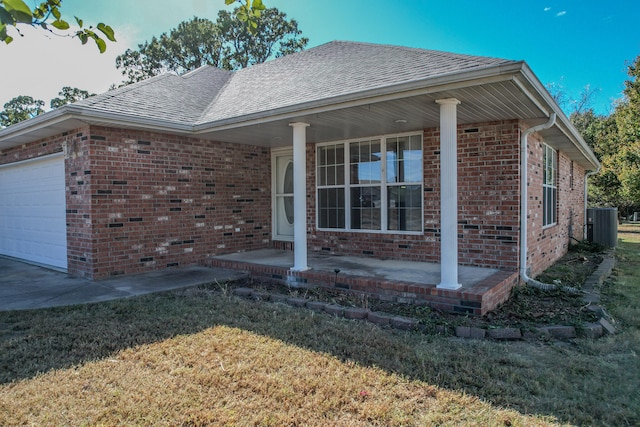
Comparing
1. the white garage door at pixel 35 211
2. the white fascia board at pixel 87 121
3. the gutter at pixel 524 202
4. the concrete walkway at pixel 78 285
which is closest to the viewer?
the concrete walkway at pixel 78 285

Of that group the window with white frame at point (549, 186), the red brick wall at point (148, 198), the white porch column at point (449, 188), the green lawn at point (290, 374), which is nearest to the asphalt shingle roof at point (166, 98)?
the red brick wall at point (148, 198)

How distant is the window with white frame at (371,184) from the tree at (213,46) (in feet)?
67.0

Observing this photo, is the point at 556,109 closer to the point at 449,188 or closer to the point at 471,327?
the point at 449,188

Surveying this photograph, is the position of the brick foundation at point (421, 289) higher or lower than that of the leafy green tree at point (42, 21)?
lower

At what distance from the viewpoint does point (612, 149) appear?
21828 millimetres

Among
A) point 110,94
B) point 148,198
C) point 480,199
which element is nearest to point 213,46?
point 110,94

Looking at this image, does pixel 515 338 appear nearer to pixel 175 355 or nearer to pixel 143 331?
pixel 175 355

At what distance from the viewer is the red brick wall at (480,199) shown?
665cm

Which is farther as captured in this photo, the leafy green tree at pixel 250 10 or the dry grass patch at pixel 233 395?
the dry grass patch at pixel 233 395

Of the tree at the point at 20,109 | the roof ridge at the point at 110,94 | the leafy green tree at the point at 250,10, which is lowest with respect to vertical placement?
the leafy green tree at the point at 250,10

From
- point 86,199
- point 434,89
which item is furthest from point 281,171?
point 434,89

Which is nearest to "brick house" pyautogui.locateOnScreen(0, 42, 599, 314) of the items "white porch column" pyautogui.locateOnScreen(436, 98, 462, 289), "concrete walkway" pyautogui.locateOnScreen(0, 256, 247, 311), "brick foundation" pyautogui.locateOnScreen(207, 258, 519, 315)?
"white porch column" pyautogui.locateOnScreen(436, 98, 462, 289)

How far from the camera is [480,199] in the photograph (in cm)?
696

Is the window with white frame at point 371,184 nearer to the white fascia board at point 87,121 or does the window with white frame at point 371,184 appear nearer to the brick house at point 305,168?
the brick house at point 305,168
